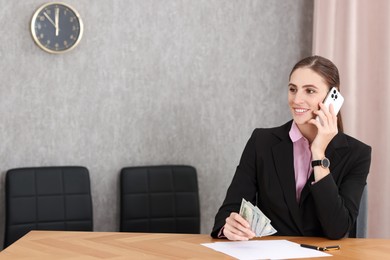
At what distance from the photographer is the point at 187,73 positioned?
4.99m

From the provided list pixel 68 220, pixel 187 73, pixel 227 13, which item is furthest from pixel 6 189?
pixel 227 13

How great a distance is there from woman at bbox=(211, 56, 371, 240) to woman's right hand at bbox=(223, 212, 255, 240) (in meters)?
0.03

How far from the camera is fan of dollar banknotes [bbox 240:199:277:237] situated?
9.95 ft

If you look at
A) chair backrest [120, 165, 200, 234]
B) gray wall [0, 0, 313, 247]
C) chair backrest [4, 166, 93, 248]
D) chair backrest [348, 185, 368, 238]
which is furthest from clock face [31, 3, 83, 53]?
chair backrest [348, 185, 368, 238]

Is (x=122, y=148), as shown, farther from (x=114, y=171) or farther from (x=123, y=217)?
(x=123, y=217)

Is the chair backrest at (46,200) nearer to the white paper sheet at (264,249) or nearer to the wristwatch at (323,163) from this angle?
the white paper sheet at (264,249)

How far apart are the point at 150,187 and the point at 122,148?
364 millimetres

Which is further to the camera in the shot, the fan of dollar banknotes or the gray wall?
the gray wall

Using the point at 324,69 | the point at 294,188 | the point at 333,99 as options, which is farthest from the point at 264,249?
the point at 324,69

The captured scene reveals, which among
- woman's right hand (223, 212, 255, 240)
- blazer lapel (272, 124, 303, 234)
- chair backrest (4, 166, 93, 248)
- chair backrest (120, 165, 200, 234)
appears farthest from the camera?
chair backrest (120, 165, 200, 234)

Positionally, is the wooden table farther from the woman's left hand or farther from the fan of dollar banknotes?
the woman's left hand

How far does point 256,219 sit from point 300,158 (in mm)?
587

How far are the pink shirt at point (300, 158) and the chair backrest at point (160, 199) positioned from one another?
4.76 ft

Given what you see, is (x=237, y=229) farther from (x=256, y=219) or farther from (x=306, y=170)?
(x=306, y=170)
